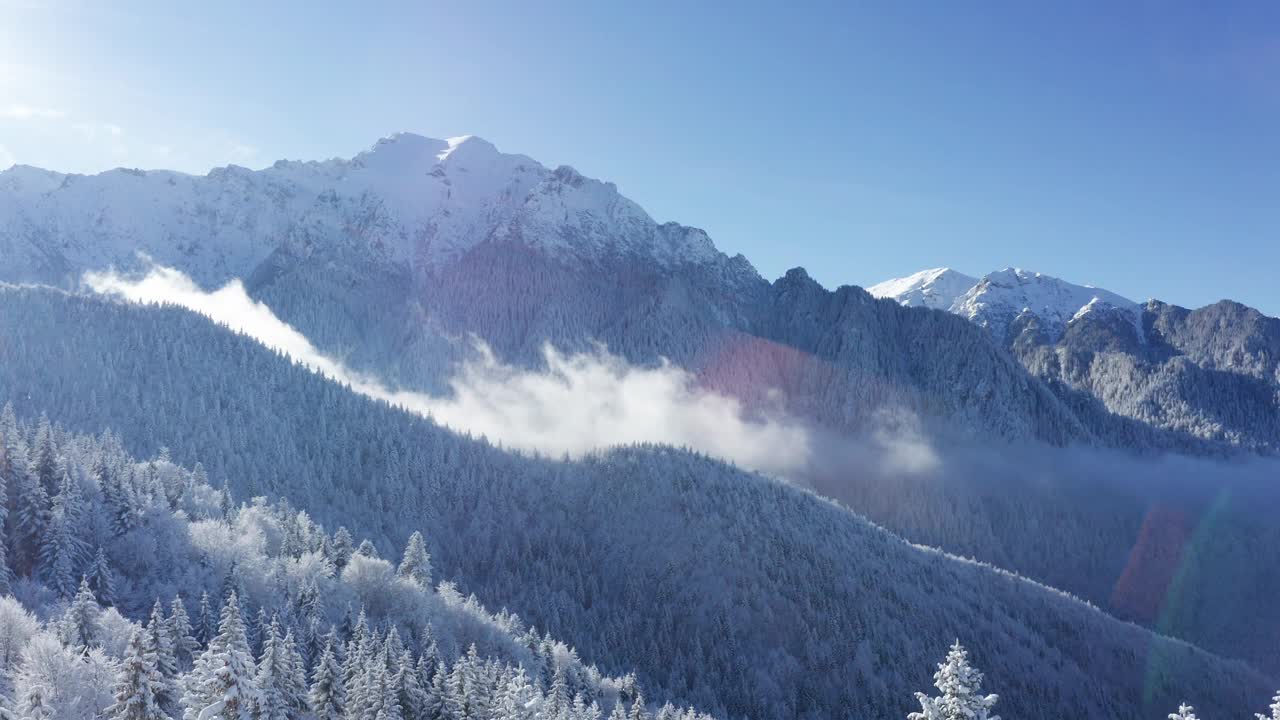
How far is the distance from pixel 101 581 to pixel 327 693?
3584cm

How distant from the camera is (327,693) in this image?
5950 centimetres

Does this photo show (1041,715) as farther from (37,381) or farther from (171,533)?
(37,381)

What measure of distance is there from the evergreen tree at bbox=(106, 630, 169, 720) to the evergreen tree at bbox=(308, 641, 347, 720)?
13.9 m

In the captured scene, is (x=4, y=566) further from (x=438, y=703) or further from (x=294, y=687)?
(x=438, y=703)

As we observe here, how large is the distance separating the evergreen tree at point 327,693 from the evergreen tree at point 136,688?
13878 mm

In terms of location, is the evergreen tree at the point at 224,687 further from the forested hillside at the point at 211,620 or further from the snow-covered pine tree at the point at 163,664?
the snow-covered pine tree at the point at 163,664

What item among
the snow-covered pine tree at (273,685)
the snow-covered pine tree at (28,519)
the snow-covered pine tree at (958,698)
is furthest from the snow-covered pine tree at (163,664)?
the snow-covered pine tree at (958,698)

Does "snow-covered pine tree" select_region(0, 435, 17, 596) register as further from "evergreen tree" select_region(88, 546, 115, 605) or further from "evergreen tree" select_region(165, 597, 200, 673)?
"evergreen tree" select_region(165, 597, 200, 673)

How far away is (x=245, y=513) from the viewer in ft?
415

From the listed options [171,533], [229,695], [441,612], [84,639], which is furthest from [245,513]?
[229,695]

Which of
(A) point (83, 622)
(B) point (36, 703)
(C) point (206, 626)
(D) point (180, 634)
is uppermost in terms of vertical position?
(B) point (36, 703)

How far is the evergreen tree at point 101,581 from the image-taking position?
78.1m

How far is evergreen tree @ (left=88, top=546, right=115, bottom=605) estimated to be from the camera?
3076 inches

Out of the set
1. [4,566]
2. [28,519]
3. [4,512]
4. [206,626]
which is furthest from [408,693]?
[4,512]
